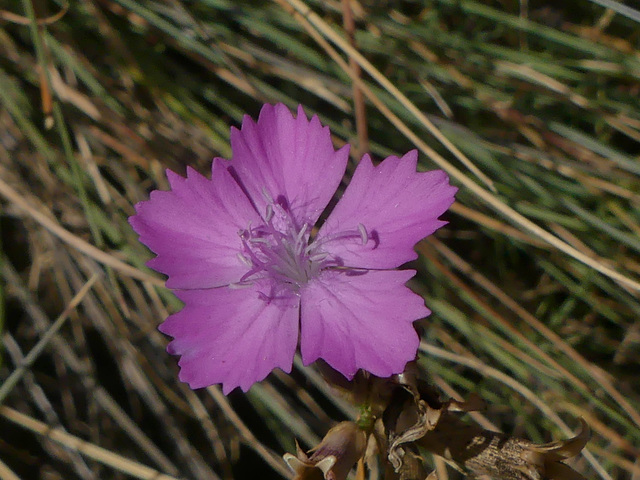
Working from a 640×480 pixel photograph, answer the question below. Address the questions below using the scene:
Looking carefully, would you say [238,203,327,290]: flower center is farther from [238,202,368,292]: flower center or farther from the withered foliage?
the withered foliage

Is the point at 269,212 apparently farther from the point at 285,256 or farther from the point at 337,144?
the point at 337,144

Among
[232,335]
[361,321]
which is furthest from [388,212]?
[232,335]

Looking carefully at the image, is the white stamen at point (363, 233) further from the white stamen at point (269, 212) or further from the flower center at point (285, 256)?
the white stamen at point (269, 212)

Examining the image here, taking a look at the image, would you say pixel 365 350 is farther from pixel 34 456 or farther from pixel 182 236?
pixel 34 456

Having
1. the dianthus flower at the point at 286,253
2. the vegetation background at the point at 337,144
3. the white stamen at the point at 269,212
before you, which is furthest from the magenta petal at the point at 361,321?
the vegetation background at the point at 337,144

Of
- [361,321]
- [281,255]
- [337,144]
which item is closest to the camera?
[361,321]

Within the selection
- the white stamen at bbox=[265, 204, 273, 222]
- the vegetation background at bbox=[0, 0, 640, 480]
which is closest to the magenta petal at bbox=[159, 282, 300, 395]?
the white stamen at bbox=[265, 204, 273, 222]

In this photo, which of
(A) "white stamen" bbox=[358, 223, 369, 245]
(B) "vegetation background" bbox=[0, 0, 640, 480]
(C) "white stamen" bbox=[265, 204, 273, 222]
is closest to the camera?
(A) "white stamen" bbox=[358, 223, 369, 245]
